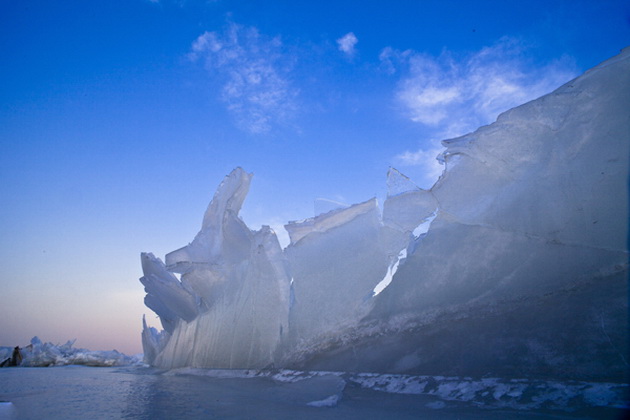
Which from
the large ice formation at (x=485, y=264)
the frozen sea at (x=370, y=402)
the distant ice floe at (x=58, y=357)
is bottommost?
the distant ice floe at (x=58, y=357)

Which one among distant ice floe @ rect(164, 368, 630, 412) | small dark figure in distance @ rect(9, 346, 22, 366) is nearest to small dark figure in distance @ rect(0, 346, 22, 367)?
small dark figure in distance @ rect(9, 346, 22, 366)

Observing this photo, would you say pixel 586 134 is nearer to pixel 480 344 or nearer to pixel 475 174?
pixel 475 174

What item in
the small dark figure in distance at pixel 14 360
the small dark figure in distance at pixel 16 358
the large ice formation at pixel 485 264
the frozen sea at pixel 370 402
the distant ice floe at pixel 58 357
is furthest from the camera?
the distant ice floe at pixel 58 357

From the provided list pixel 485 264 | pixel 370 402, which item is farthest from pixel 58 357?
pixel 485 264

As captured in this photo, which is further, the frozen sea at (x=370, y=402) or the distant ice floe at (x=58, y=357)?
the distant ice floe at (x=58, y=357)

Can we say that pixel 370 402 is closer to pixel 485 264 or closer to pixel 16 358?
pixel 485 264

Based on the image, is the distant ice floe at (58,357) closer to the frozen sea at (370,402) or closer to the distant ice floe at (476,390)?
the frozen sea at (370,402)

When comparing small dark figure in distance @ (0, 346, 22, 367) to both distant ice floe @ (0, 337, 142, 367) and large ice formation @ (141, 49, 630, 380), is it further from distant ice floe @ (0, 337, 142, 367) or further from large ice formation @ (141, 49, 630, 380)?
large ice formation @ (141, 49, 630, 380)

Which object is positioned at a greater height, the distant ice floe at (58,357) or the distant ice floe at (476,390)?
the distant ice floe at (476,390)

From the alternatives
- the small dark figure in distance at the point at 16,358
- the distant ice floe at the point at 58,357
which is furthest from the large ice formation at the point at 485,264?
the small dark figure in distance at the point at 16,358

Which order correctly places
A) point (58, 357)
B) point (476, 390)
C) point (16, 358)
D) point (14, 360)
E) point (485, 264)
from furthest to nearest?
point (58, 357) → point (16, 358) → point (14, 360) → point (485, 264) → point (476, 390)

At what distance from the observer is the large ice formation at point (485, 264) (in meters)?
2.05

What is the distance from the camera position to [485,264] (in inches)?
104

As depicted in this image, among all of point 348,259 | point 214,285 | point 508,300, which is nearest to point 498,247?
point 508,300
